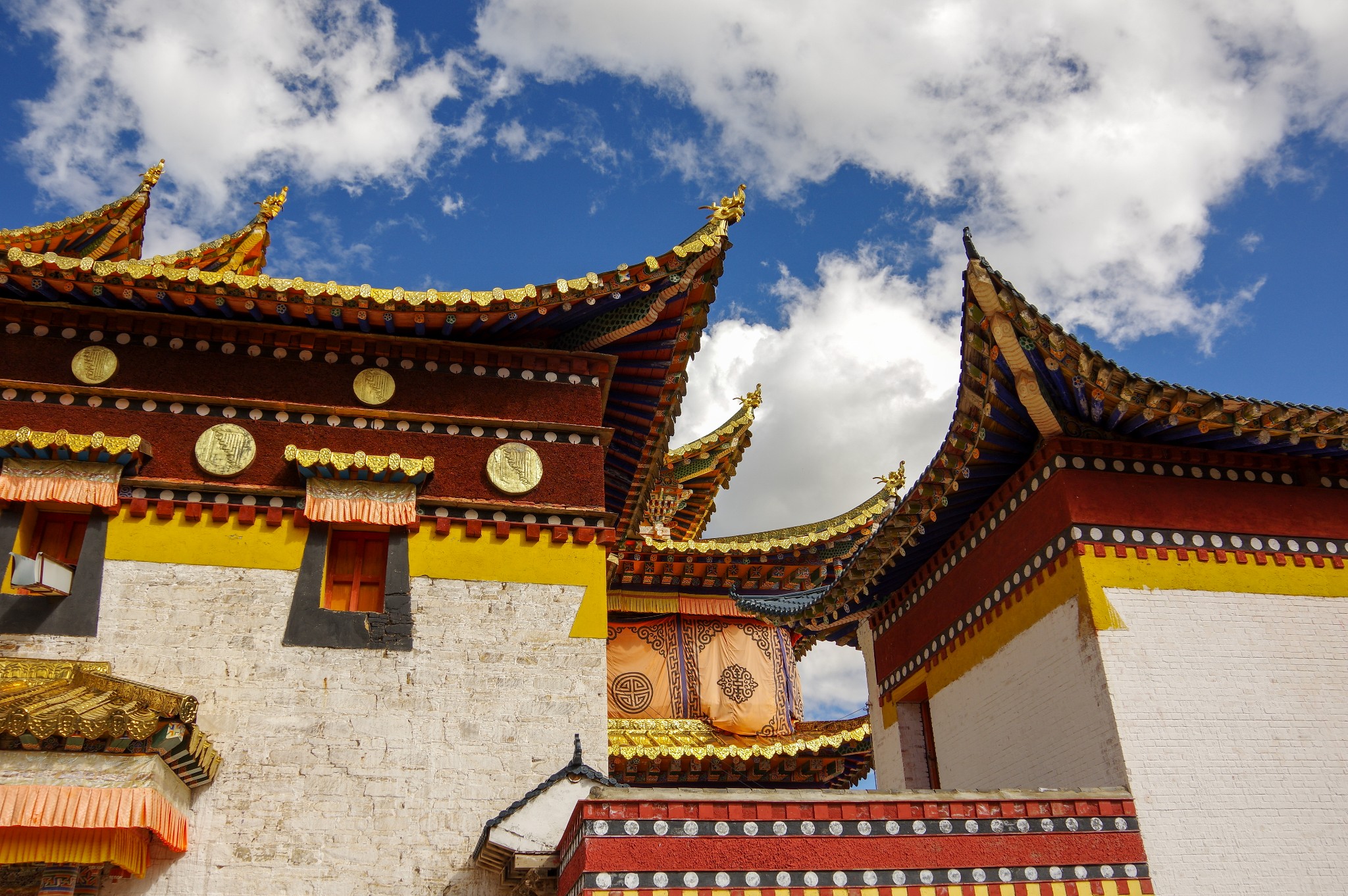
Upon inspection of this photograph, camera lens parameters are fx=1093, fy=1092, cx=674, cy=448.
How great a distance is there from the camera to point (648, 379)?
34.0 feet

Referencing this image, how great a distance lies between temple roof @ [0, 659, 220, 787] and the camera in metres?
6.68

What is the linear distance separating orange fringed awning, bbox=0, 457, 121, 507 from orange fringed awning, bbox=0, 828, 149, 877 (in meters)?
2.54

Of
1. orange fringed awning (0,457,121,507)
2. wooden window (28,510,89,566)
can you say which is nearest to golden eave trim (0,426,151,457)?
orange fringed awning (0,457,121,507)

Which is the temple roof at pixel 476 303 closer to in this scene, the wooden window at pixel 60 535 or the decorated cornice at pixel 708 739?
the wooden window at pixel 60 535

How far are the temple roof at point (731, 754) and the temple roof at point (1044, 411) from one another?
4.00 m

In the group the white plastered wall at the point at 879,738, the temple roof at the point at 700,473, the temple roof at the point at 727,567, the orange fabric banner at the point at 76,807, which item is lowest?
the orange fabric banner at the point at 76,807

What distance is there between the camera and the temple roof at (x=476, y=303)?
8.56 m

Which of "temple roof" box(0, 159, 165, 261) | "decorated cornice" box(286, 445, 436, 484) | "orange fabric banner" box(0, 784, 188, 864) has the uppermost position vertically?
"temple roof" box(0, 159, 165, 261)

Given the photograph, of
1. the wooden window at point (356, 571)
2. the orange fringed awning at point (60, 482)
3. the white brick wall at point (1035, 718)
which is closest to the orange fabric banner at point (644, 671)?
the white brick wall at point (1035, 718)

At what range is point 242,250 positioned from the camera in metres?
11.0

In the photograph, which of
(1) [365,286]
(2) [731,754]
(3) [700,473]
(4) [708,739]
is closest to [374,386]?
(1) [365,286]

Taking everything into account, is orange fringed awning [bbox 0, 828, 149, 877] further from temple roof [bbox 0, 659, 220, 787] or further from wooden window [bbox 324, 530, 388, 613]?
wooden window [bbox 324, 530, 388, 613]

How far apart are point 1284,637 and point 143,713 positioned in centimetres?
812

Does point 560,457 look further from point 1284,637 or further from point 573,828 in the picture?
point 1284,637
